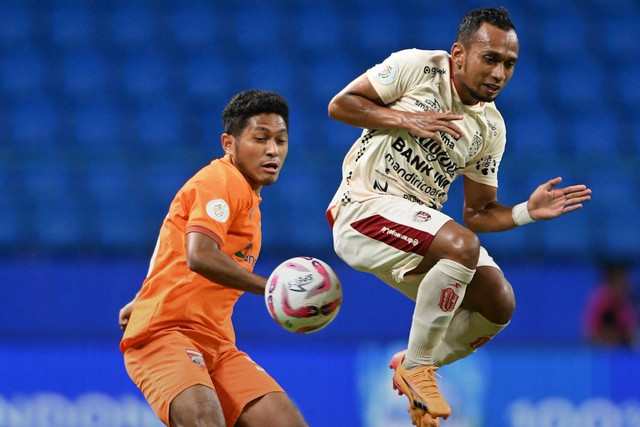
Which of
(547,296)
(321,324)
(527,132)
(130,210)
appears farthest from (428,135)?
(527,132)

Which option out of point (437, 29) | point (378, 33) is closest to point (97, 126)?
point (378, 33)

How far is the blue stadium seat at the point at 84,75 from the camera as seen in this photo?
34.4ft

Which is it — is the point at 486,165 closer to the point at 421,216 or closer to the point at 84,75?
the point at 421,216

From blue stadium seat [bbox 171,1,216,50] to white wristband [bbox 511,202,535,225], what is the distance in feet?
20.8

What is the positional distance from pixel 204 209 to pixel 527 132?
638 cm

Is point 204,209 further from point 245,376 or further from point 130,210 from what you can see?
point 130,210

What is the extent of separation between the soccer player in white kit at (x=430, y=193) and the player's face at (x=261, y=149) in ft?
1.09

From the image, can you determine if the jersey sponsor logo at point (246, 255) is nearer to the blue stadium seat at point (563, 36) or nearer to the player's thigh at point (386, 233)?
the player's thigh at point (386, 233)

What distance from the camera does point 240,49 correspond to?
36.4ft

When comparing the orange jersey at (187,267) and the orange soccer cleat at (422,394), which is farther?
the orange jersey at (187,267)

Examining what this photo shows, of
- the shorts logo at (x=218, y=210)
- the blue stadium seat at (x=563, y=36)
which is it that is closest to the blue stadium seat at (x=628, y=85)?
the blue stadium seat at (x=563, y=36)

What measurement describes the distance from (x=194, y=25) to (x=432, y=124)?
6.77 m

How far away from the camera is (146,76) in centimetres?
1073

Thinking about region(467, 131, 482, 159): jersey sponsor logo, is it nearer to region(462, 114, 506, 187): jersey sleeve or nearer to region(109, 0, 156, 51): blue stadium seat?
region(462, 114, 506, 187): jersey sleeve
